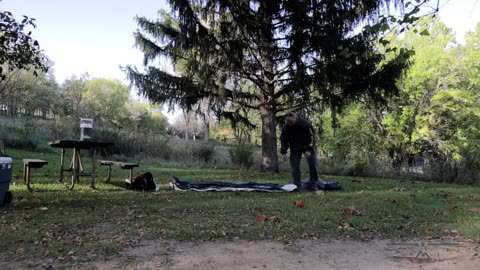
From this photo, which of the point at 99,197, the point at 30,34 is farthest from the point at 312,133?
the point at 30,34

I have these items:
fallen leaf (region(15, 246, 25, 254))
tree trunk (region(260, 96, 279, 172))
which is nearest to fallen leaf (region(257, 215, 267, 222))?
fallen leaf (region(15, 246, 25, 254))

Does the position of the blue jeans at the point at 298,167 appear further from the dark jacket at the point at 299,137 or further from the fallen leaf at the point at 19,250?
the fallen leaf at the point at 19,250

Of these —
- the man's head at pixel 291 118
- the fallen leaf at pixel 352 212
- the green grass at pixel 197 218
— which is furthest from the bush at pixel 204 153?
the fallen leaf at pixel 352 212

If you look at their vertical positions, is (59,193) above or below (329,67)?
below

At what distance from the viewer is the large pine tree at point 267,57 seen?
1154 cm

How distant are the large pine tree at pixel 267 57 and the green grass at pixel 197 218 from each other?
5394 millimetres

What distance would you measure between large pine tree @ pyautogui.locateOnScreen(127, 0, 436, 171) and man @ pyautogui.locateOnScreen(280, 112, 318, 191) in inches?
127

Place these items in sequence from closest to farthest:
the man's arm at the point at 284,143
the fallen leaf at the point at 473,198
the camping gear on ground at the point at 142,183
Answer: the fallen leaf at the point at 473,198, the camping gear on ground at the point at 142,183, the man's arm at the point at 284,143

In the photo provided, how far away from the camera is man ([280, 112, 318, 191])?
841cm

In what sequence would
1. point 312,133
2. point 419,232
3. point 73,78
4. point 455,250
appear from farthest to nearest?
point 73,78
point 312,133
point 419,232
point 455,250

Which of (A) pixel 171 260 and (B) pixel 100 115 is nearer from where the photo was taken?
(A) pixel 171 260

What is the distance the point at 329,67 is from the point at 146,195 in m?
7.09

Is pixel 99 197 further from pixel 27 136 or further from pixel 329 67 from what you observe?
pixel 27 136

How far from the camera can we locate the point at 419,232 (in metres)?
4.94
